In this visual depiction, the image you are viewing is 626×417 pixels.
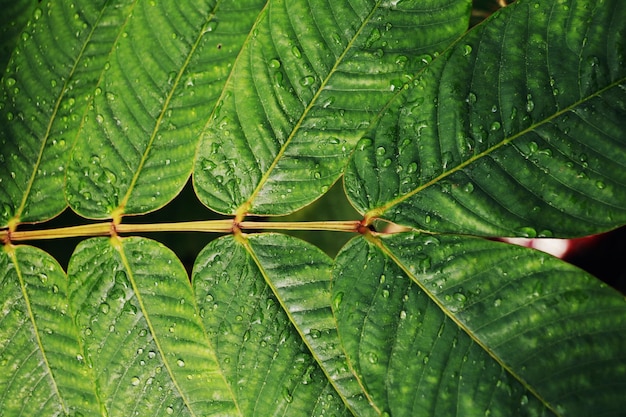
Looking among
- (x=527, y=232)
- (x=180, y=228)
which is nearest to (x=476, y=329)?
(x=527, y=232)

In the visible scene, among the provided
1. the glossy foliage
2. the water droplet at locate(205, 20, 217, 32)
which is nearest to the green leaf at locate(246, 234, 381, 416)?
the glossy foliage

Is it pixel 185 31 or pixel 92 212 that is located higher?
pixel 185 31

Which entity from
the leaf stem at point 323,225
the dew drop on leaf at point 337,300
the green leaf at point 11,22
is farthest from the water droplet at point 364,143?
the green leaf at point 11,22

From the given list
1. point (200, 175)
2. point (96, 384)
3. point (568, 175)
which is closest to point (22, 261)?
point (96, 384)

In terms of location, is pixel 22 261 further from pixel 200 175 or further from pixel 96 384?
pixel 200 175

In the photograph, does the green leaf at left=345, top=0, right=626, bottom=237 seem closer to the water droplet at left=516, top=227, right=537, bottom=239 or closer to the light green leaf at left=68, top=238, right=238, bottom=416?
the water droplet at left=516, top=227, right=537, bottom=239
